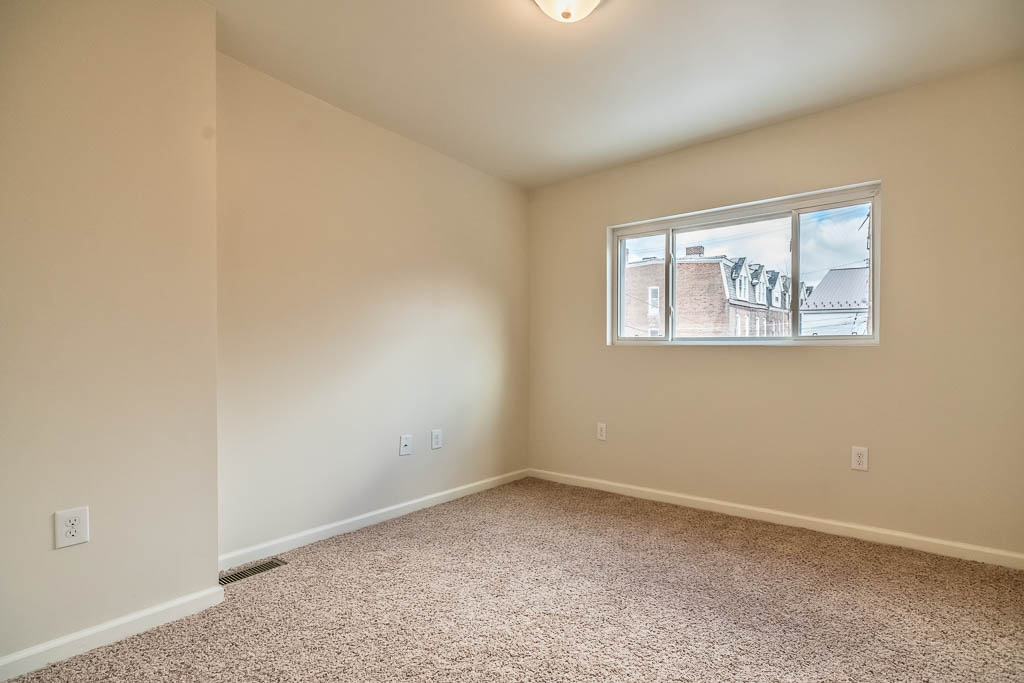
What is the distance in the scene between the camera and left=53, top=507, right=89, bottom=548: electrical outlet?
1565mm

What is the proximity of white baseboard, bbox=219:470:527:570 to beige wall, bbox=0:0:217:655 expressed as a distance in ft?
1.16

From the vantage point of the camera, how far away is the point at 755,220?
3.03 metres

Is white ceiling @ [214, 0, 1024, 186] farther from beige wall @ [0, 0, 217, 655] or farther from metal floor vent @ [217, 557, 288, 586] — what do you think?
metal floor vent @ [217, 557, 288, 586]

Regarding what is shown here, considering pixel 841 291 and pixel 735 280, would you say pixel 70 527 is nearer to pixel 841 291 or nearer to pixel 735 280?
pixel 735 280

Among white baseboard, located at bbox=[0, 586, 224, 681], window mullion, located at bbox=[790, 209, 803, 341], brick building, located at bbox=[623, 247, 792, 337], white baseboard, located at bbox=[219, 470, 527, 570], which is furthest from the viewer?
brick building, located at bbox=[623, 247, 792, 337]

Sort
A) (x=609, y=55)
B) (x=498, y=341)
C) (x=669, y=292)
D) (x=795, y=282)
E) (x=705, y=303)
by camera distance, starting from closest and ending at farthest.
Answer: (x=609, y=55), (x=795, y=282), (x=705, y=303), (x=669, y=292), (x=498, y=341)

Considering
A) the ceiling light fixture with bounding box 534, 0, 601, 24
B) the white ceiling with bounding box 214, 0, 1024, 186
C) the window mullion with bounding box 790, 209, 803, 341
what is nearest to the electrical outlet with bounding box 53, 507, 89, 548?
the white ceiling with bounding box 214, 0, 1024, 186

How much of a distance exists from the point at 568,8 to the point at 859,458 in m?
2.46

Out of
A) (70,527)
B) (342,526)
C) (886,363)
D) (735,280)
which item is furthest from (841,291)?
(70,527)

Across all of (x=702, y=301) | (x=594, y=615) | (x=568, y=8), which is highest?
(x=568, y=8)

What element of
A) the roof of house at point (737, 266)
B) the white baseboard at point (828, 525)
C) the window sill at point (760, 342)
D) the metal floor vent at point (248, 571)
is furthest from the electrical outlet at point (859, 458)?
the metal floor vent at point (248, 571)

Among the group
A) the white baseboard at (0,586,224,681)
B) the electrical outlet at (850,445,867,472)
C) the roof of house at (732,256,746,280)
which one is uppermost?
the roof of house at (732,256,746,280)

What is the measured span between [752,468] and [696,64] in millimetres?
2124

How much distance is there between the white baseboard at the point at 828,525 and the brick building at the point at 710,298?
1.00 meters
